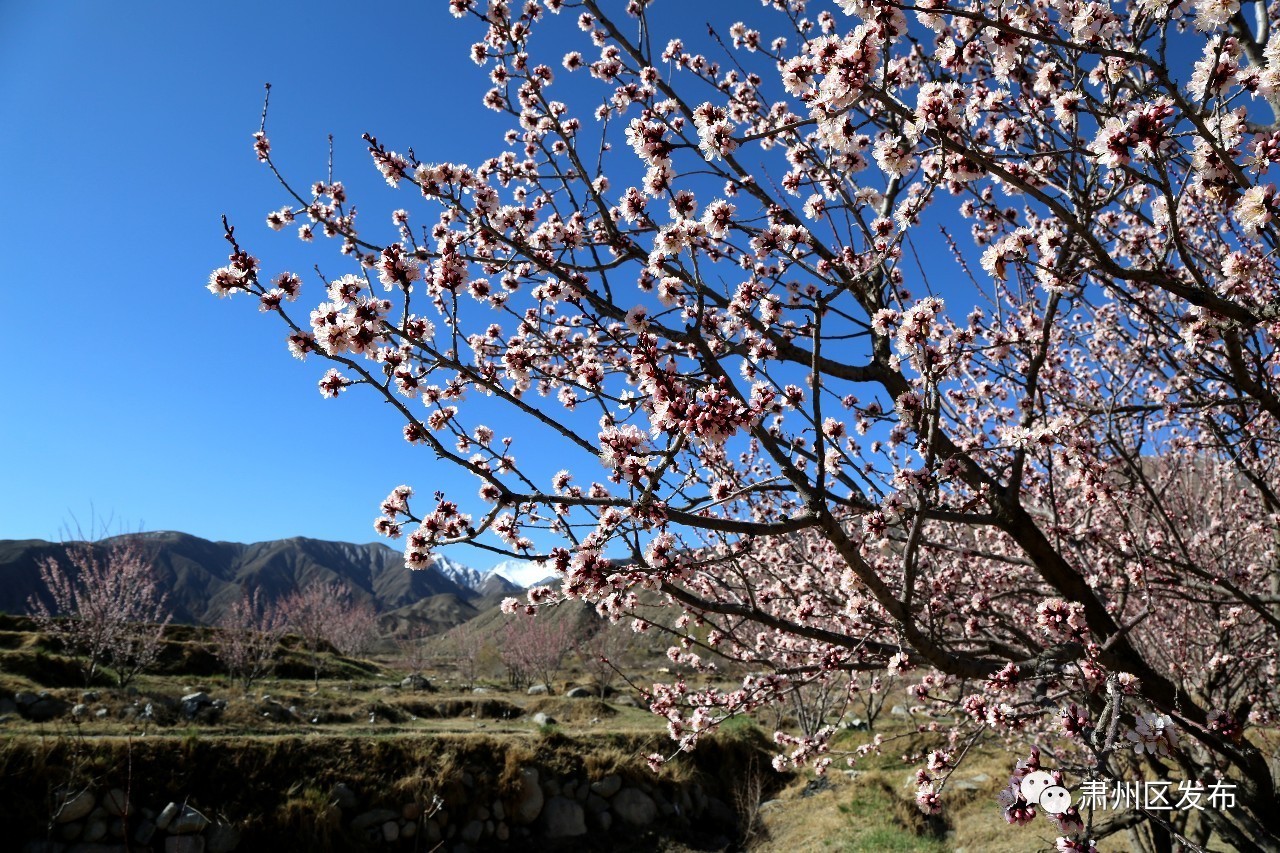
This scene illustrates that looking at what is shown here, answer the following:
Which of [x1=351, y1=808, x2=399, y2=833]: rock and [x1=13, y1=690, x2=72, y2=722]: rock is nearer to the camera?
[x1=351, y1=808, x2=399, y2=833]: rock

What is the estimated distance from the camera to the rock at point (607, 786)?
13227 millimetres

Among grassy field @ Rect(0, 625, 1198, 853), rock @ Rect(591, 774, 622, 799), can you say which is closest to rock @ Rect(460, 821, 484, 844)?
grassy field @ Rect(0, 625, 1198, 853)

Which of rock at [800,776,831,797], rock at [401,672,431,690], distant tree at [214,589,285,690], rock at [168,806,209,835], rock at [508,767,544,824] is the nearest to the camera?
rock at [168,806,209,835]

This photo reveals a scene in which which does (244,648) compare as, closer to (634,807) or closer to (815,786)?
(634,807)

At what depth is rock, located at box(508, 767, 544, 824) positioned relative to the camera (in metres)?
12.1

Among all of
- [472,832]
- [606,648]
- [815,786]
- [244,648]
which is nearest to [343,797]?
[472,832]

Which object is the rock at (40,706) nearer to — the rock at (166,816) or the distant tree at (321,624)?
the rock at (166,816)

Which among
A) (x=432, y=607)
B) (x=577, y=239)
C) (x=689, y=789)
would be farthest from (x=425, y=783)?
(x=432, y=607)

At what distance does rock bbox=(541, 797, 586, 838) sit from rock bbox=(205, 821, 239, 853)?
203 inches

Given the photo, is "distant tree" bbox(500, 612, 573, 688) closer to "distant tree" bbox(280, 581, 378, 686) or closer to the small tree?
"distant tree" bbox(280, 581, 378, 686)

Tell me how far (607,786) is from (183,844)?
714cm

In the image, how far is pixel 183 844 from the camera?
358 inches

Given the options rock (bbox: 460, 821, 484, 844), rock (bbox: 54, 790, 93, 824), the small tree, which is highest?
the small tree

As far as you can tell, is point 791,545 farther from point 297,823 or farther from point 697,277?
point 297,823
